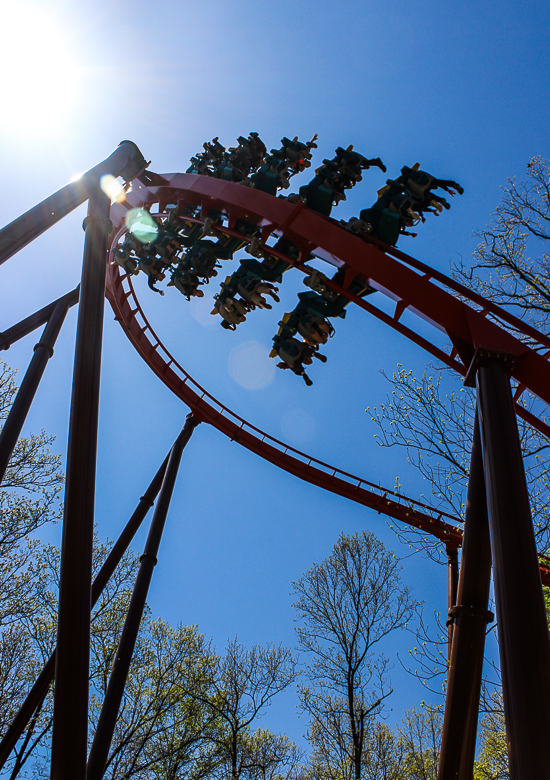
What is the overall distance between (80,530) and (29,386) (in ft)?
10.8

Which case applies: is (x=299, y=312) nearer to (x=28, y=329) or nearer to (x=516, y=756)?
(x=28, y=329)

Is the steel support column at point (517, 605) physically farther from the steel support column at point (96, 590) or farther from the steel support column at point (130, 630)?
the steel support column at point (96, 590)

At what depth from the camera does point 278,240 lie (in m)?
6.23

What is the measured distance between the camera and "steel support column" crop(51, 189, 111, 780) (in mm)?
2770

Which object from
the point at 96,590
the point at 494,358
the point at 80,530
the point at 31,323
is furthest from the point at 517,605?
the point at 31,323

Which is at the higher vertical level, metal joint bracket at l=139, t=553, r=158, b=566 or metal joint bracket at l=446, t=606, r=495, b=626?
metal joint bracket at l=139, t=553, r=158, b=566

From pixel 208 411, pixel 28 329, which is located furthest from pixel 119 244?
pixel 208 411

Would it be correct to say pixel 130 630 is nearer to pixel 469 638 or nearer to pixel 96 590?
pixel 96 590

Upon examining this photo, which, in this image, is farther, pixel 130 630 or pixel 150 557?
pixel 150 557

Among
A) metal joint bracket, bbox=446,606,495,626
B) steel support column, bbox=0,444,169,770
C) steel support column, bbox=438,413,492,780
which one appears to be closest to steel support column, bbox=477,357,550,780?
steel support column, bbox=438,413,492,780

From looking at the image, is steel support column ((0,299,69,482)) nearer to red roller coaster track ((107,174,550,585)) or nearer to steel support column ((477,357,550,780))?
red roller coaster track ((107,174,550,585))

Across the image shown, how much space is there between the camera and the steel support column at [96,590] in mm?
6254

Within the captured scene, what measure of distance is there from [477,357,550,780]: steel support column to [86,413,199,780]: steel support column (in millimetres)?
4614

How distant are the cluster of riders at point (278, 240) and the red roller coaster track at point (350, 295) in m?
0.24
